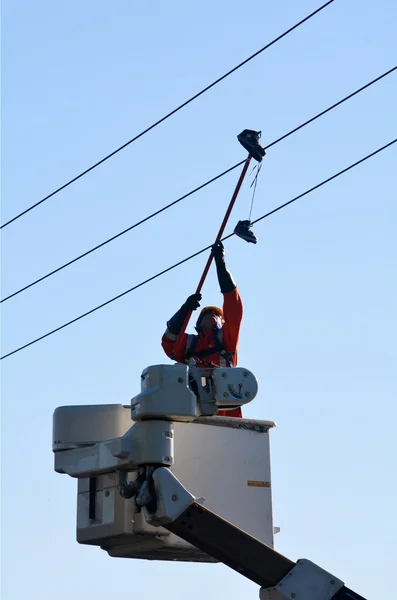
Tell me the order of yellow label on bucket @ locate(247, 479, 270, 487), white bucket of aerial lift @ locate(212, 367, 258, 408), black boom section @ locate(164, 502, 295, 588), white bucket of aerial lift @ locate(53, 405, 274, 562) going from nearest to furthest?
black boom section @ locate(164, 502, 295, 588) < white bucket of aerial lift @ locate(212, 367, 258, 408) < white bucket of aerial lift @ locate(53, 405, 274, 562) < yellow label on bucket @ locate(247, 479, 270, 487)

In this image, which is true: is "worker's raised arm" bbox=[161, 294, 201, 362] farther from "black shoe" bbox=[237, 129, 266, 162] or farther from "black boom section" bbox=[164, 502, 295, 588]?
"black boom section" bbox=[164, 502, 295, 588]

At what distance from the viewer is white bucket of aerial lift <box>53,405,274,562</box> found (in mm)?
7007

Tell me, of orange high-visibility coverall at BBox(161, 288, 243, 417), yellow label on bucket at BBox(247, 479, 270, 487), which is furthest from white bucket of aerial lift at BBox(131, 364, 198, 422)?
orange high-visibility coverall at BBox(161, 288, 243, 417)

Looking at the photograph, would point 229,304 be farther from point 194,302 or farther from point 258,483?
point 258,483

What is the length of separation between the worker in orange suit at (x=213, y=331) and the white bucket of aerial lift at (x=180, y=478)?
1.47 m

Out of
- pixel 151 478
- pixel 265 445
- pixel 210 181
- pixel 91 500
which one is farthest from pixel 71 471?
pixel 210 181

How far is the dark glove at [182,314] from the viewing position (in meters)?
9.38

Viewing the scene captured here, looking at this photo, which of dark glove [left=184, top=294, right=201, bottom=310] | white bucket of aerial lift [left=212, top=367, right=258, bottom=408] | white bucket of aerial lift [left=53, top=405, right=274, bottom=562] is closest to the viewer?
white bucket of aerial lift [left=212, top=367, right=258, bottom=408]

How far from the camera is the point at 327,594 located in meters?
6.39

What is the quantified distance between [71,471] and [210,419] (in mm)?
878

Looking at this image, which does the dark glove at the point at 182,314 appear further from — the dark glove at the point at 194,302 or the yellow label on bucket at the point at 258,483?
the yellow label on bucket at the point at 258,483

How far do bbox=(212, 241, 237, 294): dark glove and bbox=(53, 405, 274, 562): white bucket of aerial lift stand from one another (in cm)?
182

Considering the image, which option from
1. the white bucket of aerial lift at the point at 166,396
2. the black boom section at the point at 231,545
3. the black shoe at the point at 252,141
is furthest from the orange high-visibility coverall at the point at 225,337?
the black boom section at the point at 231,545

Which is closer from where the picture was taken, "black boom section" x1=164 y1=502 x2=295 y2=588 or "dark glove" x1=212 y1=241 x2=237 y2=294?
"black boom section" x1=164 y1=502 x2=295 y2=588
